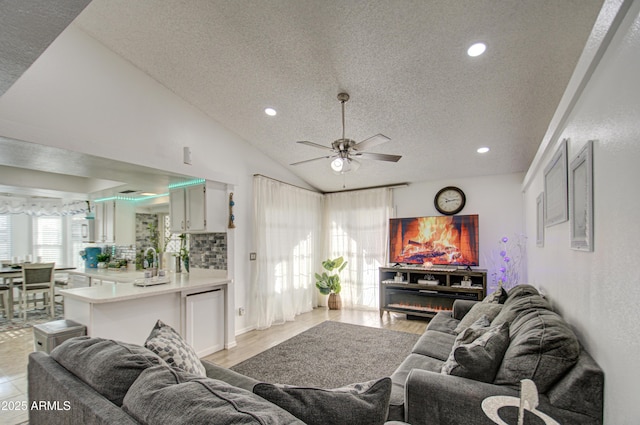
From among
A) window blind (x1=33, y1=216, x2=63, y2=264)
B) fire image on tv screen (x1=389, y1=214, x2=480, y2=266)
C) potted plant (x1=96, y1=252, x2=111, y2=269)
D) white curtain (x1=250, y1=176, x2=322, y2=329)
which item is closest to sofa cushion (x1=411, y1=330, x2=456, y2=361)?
fire image on tv screen (x1=389, y1=214, x2=480, y2=266)

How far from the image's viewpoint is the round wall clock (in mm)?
4984

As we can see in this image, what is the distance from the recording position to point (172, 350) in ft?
4.95

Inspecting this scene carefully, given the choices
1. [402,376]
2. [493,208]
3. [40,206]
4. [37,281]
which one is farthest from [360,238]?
[40,206]

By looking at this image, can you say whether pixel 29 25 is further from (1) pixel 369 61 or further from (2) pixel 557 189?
(2) pixel 557 189

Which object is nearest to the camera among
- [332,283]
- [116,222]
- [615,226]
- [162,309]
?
[615,226]

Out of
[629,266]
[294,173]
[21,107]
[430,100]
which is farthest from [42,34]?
[294,173]

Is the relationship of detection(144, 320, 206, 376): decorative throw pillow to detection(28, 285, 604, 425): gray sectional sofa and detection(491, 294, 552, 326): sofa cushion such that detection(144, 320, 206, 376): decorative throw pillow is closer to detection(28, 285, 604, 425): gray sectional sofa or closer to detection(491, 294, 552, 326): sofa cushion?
detection(28, 285, 604, 425): gray sectional sofa

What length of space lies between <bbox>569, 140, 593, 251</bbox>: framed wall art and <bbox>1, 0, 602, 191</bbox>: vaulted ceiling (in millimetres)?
1240

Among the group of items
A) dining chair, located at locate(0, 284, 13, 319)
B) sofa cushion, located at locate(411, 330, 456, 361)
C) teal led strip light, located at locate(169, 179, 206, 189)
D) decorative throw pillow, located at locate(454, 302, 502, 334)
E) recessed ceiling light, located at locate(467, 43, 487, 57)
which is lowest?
dining chair, located at locate(0, 284, 13, 319)

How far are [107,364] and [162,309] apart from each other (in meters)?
2.18

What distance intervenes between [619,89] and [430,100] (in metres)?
2.10

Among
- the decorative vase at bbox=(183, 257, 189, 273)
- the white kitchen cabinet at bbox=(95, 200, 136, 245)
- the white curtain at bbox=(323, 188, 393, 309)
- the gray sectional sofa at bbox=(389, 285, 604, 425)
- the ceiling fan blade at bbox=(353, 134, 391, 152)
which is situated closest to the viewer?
the gray sectional sofa at bbox=(389, 285, 604, 425)

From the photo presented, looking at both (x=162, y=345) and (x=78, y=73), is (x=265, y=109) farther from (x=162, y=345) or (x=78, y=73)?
(x=162, y=345)

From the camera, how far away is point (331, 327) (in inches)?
178
